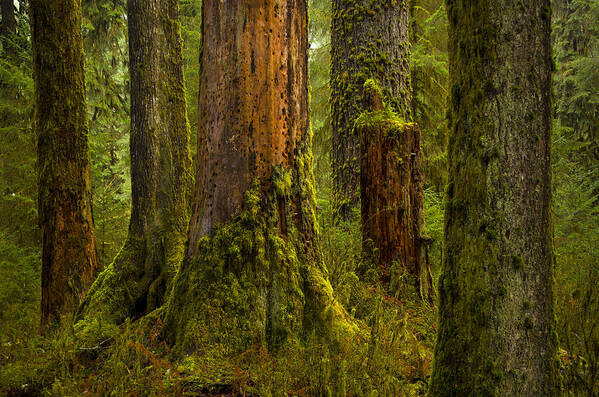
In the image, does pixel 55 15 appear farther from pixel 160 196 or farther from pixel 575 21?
pixel 575 21

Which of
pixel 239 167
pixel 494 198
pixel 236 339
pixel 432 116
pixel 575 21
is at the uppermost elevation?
pixel 575 21

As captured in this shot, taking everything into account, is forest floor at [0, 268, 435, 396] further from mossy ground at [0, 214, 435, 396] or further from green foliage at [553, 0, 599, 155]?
green foliage at [553, 0, 599, 155]

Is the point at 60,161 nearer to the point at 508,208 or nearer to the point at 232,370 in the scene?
the point at 232,370

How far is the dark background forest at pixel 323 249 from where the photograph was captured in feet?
8.50

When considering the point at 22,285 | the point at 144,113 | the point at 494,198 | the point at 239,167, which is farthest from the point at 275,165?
the point at 22,285

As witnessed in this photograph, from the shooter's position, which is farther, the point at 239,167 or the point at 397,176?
the point at 397,176

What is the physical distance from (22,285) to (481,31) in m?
9.49

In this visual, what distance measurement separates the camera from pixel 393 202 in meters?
5.07

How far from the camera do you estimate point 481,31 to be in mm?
2115

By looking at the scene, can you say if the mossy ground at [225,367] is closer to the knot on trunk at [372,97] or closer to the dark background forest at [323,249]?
the dark background forest at [323,249]

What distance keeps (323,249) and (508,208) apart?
309 cm

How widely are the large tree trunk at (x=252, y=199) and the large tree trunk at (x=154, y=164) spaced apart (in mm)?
1778

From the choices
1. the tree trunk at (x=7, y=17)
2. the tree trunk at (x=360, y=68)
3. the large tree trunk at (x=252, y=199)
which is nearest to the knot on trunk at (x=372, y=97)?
the tree trunk at (x=360, y=68)

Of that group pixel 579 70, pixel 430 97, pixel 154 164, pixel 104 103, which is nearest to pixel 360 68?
pixel 154 164
